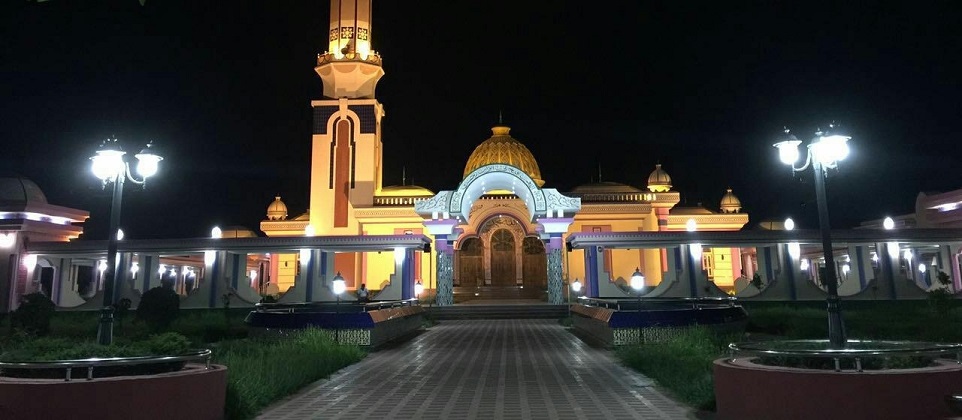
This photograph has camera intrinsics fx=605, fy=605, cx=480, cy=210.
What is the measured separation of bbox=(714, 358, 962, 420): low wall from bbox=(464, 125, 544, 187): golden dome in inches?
1221

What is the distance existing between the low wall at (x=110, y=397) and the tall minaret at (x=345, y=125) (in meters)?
28.9

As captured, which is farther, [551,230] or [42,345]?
[551,230]

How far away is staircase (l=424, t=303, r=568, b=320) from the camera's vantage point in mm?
24359

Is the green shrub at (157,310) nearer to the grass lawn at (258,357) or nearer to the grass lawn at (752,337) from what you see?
the grass lawn at (258,357)

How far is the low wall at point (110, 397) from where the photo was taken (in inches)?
203

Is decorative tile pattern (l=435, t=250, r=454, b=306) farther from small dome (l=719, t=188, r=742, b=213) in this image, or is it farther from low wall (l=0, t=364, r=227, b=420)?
small dome (l=719, t=188, r=742, b=213)

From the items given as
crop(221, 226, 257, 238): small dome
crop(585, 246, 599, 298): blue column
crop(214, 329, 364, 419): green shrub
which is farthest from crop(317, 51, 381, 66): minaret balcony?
crop(214, 329, 364, 419): green shrub

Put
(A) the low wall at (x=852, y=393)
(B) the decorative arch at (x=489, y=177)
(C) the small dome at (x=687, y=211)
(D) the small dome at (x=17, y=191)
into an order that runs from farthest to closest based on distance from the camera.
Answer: (C) the small dome at (x=687, y=211), (D) the small dome at (x=17, y=191), (B) the decorative arch at (x=489, y=177), (A) the low wall at (x=852, y=393)

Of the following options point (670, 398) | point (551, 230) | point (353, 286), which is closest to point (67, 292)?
point (353, 286)

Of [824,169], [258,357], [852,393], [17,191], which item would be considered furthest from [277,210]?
[852,393]

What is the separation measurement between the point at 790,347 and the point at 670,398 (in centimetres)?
161

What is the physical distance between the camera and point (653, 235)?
28.0 meters

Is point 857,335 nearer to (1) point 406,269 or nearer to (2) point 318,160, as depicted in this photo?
(1) point 406,269

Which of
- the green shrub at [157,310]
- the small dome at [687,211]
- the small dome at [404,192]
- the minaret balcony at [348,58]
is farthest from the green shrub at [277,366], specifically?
the small dome at [687,211]
